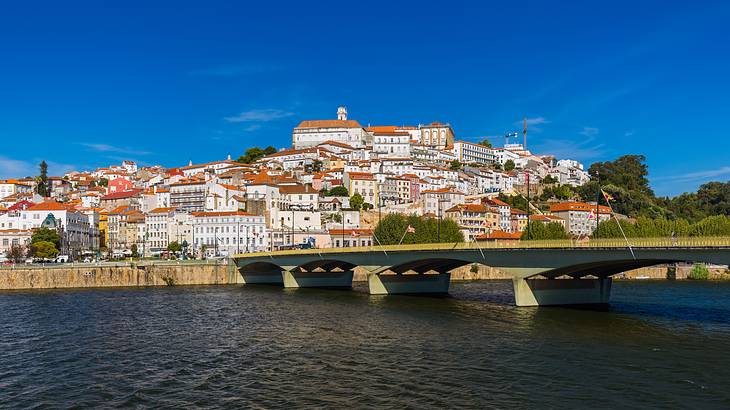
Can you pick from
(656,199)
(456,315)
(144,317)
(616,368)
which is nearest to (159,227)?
(144,317)

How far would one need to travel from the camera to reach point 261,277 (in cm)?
9344

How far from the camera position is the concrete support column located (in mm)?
93125

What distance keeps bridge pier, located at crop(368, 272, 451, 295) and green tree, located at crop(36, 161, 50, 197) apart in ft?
475

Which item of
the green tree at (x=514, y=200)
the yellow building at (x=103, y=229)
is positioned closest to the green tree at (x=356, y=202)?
the green tree at (x=514, y=200)

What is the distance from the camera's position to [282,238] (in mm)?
122875

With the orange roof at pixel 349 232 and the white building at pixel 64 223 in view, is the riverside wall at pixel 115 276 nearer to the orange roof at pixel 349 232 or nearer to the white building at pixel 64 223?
the white building at pixel 64 223

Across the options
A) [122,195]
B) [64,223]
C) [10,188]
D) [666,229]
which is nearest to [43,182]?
[10,188]

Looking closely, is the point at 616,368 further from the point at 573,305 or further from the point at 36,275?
the point at 36,275

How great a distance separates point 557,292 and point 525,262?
4.81 m

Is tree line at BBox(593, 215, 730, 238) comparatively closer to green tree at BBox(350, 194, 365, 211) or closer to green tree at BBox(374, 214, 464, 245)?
green tree at BBox(374, 214, 464, 245)

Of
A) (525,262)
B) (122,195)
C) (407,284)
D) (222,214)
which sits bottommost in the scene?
(407,284)

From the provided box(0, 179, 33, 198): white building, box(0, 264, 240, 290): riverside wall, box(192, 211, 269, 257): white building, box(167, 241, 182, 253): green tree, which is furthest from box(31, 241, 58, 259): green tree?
box(0, 179, 33, 198): white building

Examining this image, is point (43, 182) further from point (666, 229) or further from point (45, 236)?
point (666, 229)

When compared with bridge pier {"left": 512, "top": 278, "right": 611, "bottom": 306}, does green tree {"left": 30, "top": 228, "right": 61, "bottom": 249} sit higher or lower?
higher
